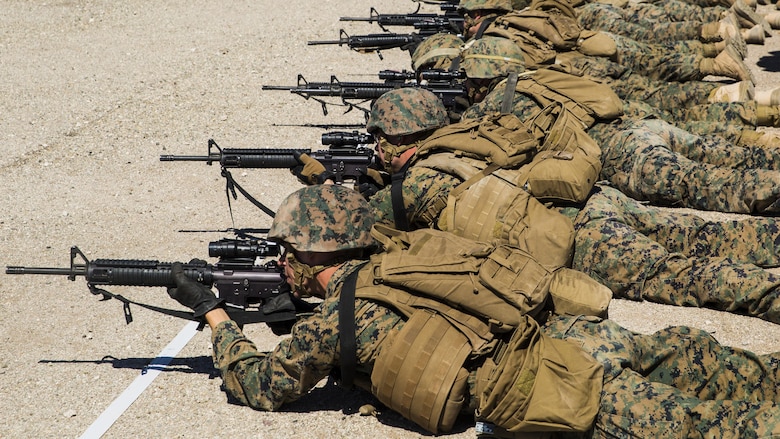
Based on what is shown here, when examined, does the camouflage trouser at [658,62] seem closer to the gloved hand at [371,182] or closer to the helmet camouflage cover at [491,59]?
the helmet camouflage cover at [491,59]

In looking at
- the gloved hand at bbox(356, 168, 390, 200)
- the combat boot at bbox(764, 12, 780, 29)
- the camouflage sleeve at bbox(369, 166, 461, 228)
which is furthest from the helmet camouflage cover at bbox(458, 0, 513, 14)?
the combat boot at bbox(764, 12, 780, 29)

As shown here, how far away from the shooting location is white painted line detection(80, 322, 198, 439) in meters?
4.98

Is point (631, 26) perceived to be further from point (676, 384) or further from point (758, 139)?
point (676, 384)

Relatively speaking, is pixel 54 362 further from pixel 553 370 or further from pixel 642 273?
pixel 642 273

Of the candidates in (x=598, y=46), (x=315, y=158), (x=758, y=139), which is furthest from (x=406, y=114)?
(x=598, y=46)

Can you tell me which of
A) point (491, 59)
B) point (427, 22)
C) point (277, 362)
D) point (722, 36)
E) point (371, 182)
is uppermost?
point (427, 22)

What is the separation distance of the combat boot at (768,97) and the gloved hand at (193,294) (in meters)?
7.19

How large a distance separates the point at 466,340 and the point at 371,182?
3.17m

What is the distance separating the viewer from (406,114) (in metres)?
6.89

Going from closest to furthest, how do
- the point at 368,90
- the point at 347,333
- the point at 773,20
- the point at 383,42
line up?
the point at 347,333 < the point at 368,90 < the point at 383,42 < the point at 773,20

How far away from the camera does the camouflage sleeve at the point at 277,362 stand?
4602 millimetres

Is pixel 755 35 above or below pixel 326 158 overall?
above

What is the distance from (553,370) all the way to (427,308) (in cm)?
74

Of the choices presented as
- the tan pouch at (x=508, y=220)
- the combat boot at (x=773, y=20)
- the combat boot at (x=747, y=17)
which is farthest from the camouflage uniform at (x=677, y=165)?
the combat boot at (x=773, y=20)
